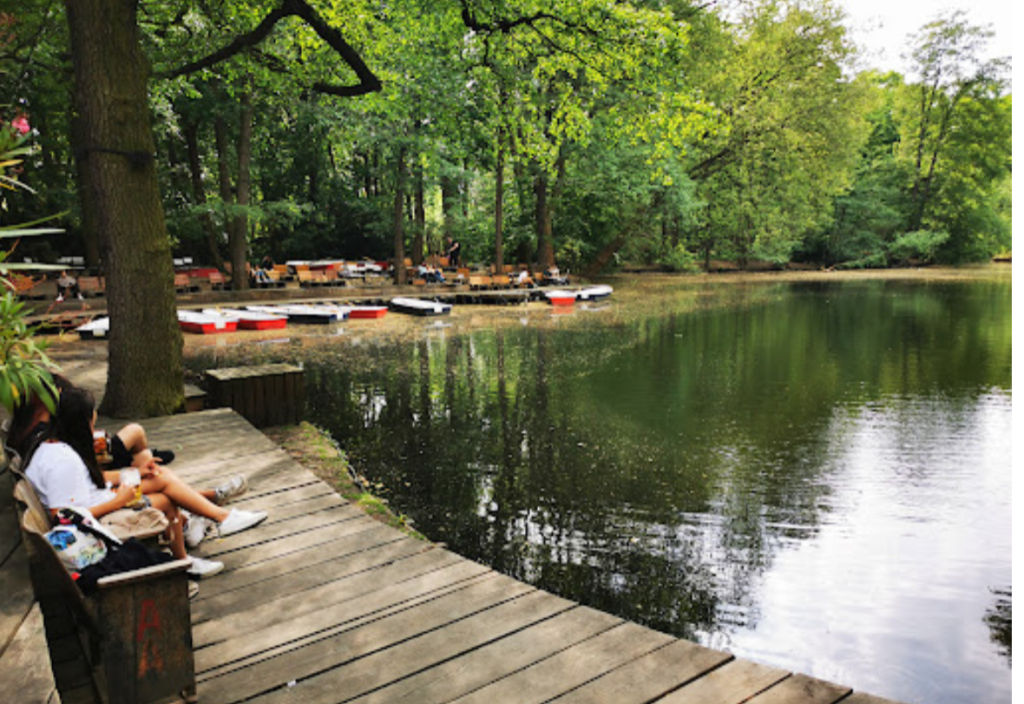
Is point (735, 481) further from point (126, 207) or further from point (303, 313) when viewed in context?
point (303, 313)

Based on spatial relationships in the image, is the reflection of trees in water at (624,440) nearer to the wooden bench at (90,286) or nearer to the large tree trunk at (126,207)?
the large tree trunk at (126,207)

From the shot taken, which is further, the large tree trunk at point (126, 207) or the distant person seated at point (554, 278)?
the distant person seated at point (554, 278)

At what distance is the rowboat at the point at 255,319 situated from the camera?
18219 millimetres

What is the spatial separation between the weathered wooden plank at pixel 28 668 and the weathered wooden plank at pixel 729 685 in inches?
89.9

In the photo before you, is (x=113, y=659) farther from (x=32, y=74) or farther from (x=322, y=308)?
(x=32, y=74)

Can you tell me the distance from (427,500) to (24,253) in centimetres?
2109

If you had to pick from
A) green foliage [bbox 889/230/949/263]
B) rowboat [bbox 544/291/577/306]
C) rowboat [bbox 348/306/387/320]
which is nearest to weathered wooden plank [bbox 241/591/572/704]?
rowboat [bbox 348/306/387/320]

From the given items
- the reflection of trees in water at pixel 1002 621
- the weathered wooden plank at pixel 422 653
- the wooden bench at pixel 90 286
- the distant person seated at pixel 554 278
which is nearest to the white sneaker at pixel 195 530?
the weathered wooden plank at pixel 422 653

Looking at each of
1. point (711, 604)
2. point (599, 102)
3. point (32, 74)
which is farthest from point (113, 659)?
point (599, 102)

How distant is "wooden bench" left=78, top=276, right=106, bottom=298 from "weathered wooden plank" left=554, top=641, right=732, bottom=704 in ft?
65.4

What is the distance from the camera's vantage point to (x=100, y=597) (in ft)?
8.39

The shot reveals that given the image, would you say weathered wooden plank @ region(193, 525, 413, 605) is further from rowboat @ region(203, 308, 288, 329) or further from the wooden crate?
Result: rowboat @ region(203, 308, 288, 329)

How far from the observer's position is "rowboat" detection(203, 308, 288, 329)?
18.2 meters

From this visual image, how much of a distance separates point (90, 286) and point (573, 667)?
20.2m
